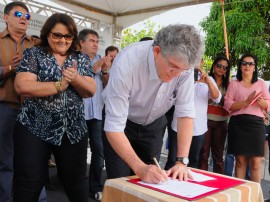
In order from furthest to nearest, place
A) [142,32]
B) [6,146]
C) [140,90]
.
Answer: [142,32] < [6,146] < [140,90]

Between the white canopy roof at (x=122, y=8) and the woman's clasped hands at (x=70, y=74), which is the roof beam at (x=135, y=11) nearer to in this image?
the white canopy roof at (x=122, y=8)

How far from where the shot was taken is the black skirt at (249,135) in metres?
3.17

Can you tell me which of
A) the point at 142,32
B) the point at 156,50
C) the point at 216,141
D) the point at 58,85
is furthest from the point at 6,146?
the point at 142,32

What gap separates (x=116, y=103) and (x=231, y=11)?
1263 cm

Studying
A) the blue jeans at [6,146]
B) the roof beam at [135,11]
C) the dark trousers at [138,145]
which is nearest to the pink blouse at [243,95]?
the dark trousers at [138,145]

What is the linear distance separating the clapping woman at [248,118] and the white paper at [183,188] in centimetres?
199

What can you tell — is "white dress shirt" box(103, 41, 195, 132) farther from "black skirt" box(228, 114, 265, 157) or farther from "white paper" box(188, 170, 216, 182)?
"black skirt" box(228, 114, 265, 157)

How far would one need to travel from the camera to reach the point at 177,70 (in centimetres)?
137

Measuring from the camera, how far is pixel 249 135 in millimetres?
3180

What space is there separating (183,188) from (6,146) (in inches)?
60.8

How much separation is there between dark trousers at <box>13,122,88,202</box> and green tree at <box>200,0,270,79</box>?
37.0ft

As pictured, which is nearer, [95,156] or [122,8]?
[95,156]

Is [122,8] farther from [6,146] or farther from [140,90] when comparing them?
[140,90]

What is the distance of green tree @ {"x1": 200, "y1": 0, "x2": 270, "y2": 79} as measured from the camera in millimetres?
12234
